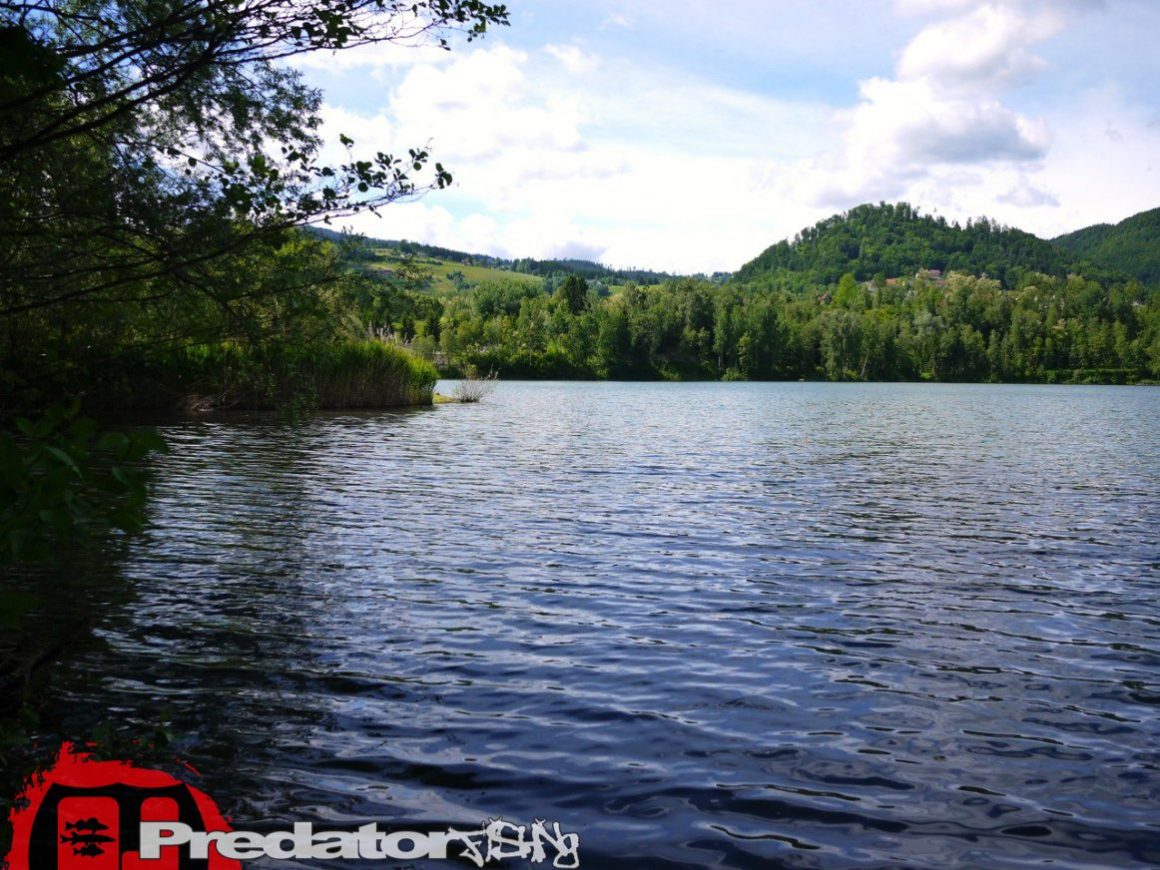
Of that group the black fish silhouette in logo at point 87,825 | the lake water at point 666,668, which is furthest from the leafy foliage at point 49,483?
the black fish silhouette in logo at point 87,825

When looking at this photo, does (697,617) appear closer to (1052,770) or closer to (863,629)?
(863,629)

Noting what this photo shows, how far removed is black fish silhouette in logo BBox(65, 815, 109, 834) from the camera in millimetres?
5656

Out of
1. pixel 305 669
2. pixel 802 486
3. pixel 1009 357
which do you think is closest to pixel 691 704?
pixel 305 669

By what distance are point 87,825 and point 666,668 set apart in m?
5.13

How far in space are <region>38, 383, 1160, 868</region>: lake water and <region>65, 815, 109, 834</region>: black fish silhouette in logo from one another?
707 mm

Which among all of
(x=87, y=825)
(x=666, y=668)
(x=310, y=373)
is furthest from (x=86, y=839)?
(x=310, y=373)

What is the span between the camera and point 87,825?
18.8 feet

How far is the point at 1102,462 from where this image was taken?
29.6m

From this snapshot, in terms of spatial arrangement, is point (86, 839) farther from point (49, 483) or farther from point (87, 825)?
point (49, 483)

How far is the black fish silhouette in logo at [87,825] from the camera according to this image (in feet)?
18.6

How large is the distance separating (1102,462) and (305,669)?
2866 centimetres

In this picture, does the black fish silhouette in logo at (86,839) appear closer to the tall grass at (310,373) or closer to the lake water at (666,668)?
the lake water at (666,668)

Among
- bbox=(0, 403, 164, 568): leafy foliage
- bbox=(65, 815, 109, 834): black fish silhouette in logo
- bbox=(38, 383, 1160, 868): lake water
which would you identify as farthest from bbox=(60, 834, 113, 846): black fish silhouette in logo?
bbox=(0, 403, 164, 568): leafy foliage

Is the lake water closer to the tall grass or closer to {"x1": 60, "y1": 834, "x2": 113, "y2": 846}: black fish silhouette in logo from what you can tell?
{"x1": 60, "y1": 834, "x2": 113, "y2": 846}: black fish silhouette in logo
